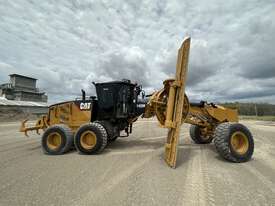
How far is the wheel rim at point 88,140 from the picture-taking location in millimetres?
5941

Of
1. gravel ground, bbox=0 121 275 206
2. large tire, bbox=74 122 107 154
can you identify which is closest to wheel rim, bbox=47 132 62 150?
gravel ground, bbox=0 121 275 206

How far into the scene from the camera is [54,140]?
251 inches

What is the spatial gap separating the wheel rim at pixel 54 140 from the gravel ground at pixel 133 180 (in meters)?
0.60

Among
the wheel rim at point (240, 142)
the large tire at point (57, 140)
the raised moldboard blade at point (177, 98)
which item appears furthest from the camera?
the large tire at point (57, 140)

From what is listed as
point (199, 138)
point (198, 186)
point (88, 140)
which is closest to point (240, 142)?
point (199, 138)

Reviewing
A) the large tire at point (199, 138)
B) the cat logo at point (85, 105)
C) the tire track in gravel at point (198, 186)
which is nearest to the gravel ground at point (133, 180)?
the tire track in gravel at point (198, 186)

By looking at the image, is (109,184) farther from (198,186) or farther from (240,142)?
(240,142)

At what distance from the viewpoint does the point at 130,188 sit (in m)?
3.40

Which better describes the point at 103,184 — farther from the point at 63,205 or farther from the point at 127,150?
the point at 127,150

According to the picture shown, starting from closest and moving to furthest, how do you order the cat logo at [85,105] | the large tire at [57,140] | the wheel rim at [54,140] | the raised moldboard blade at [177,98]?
1. the raised moldboard blade at [177,98]
2. the large tire at [57,140]
3. the wheel rim at [54,140]
4. the cat logo at [85,105]

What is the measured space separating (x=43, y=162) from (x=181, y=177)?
3551 mm

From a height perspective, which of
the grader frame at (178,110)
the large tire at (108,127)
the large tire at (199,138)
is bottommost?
the large tire at (199,138)

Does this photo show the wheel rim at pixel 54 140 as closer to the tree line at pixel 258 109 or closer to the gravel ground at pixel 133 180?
the gravel ground at pixel 133 180

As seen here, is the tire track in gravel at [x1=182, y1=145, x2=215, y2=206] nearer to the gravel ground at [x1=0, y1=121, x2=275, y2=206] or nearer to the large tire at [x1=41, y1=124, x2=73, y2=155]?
the gravel ground at [x1=0, y1=121, x2=275, y2=206]
